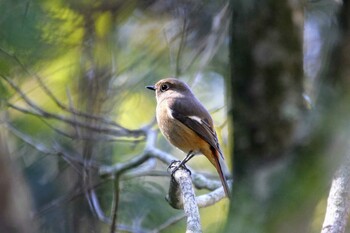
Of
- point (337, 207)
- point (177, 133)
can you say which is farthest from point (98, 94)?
point (337, 207)

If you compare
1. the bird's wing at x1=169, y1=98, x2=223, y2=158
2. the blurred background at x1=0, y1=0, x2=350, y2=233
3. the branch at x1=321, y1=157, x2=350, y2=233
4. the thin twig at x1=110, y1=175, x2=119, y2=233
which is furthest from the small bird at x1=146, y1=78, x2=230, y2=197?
the branch at x1=321, y1=157, x2=350, y2=233

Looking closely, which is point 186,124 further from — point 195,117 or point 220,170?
point 220,170

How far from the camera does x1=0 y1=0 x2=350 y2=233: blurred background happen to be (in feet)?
10.3

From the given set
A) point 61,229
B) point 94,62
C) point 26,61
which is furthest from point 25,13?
point 61,229

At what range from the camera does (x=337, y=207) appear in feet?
8.87

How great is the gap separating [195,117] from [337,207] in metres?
2.14

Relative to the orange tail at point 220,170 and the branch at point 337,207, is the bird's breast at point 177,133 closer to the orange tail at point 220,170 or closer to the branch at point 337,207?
the orange tail at point 220,170

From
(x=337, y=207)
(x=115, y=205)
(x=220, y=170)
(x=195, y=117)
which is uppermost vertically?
(x=195, y=117)

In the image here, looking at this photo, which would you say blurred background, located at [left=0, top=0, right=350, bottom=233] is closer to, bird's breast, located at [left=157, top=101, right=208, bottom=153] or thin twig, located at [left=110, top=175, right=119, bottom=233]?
thin twig, located at [left=110, top=175, right=119, bottom=233]

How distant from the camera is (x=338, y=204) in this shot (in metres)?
2.71

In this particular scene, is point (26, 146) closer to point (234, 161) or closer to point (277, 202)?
point (234, 161)

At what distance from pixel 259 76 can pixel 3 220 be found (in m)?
1.50

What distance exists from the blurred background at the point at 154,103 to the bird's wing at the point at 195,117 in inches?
10.7

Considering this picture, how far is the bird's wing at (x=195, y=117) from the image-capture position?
15.2ft
